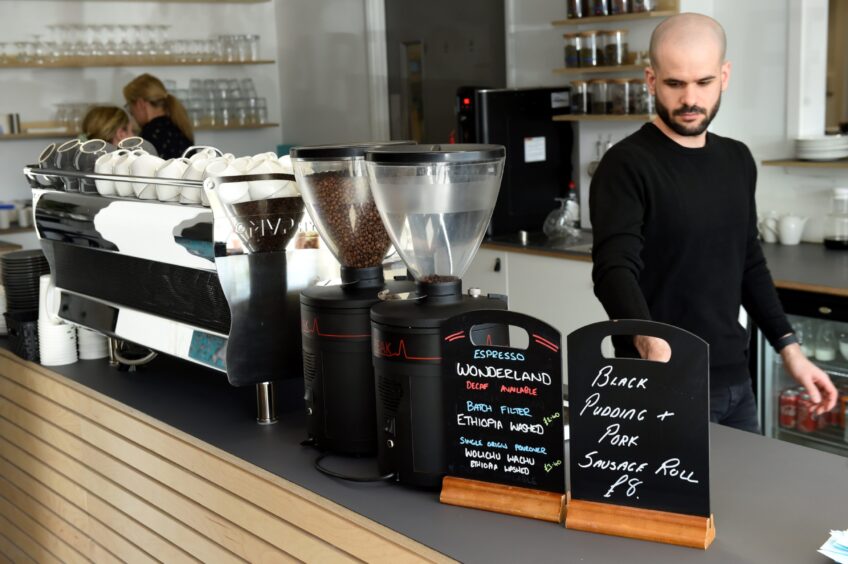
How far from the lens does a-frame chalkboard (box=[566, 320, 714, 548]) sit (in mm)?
1317

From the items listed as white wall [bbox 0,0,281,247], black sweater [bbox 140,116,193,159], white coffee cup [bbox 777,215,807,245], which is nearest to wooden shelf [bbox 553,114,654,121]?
white coffee cup [bbox 777,215,807,245]

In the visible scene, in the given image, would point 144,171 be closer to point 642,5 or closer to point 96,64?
point 642,5

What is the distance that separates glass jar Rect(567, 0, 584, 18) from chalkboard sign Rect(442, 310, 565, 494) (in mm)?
3221

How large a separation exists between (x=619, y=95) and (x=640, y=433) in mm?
3269

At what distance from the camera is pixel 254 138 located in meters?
6.96

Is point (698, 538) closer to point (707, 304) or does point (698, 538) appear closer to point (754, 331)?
point (707, 304)

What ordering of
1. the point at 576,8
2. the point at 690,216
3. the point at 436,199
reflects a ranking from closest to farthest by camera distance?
1. the point at 436,199
2. the point at 690,216
3. the point at 576,8

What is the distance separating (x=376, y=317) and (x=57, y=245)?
4.39ft

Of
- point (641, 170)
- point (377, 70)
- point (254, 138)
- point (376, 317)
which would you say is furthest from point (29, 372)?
point (254, 138)

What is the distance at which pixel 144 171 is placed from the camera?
2.25 metres

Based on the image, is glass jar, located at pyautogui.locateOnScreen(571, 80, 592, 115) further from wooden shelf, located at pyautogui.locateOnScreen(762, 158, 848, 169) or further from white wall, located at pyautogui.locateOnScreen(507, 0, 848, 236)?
wooden shelf, located at pyautogui.locateOnScreen(762, 158, 848, 169)

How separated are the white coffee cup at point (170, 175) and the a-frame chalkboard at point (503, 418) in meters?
0.86

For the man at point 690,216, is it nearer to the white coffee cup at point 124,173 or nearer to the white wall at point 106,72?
the white coffee cup at point 124,173

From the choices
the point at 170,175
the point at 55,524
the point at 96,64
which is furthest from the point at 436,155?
the point at 96,64
